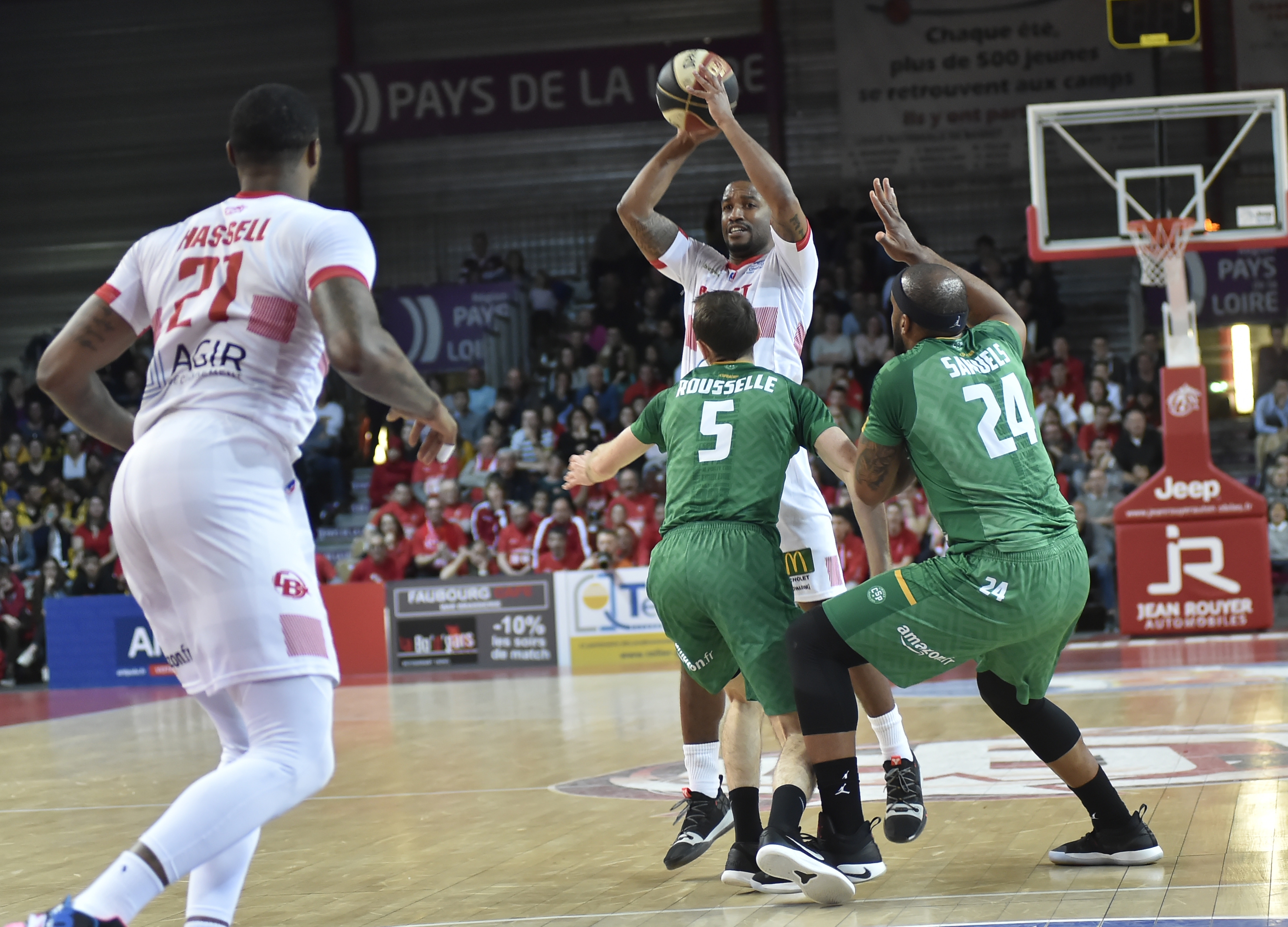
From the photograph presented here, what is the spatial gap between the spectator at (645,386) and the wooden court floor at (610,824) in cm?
887

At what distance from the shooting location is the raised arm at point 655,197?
6.06 m

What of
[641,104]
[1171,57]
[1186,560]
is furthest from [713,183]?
[1186,560]

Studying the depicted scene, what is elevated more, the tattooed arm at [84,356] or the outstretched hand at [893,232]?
the outstretched hand at [893,232]

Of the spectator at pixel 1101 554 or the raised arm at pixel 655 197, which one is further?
the spectator at pixel 1101 554

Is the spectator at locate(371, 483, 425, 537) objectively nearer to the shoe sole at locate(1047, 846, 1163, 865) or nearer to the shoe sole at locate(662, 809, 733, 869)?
the shoe sole at locate(662, 809, 733, 869)

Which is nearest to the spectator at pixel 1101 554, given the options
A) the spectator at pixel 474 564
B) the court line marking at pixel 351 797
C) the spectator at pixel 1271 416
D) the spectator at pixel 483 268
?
the spectator at pixel 1271 416

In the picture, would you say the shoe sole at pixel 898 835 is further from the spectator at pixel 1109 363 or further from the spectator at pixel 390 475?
the spectator at pixel 390 475

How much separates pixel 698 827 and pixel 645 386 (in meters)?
14.9

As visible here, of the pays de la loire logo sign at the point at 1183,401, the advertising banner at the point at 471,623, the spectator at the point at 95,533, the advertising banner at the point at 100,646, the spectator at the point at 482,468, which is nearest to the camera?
the pays de la loire logo sign at the point at 1183,401

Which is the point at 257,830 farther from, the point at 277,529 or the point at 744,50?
the point at 744,50

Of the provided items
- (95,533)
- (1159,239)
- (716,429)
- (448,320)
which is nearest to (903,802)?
(716,429)

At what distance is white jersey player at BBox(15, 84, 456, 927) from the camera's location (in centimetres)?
354

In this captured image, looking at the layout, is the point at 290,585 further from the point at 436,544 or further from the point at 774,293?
the point at 436,544

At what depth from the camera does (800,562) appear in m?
5.67
